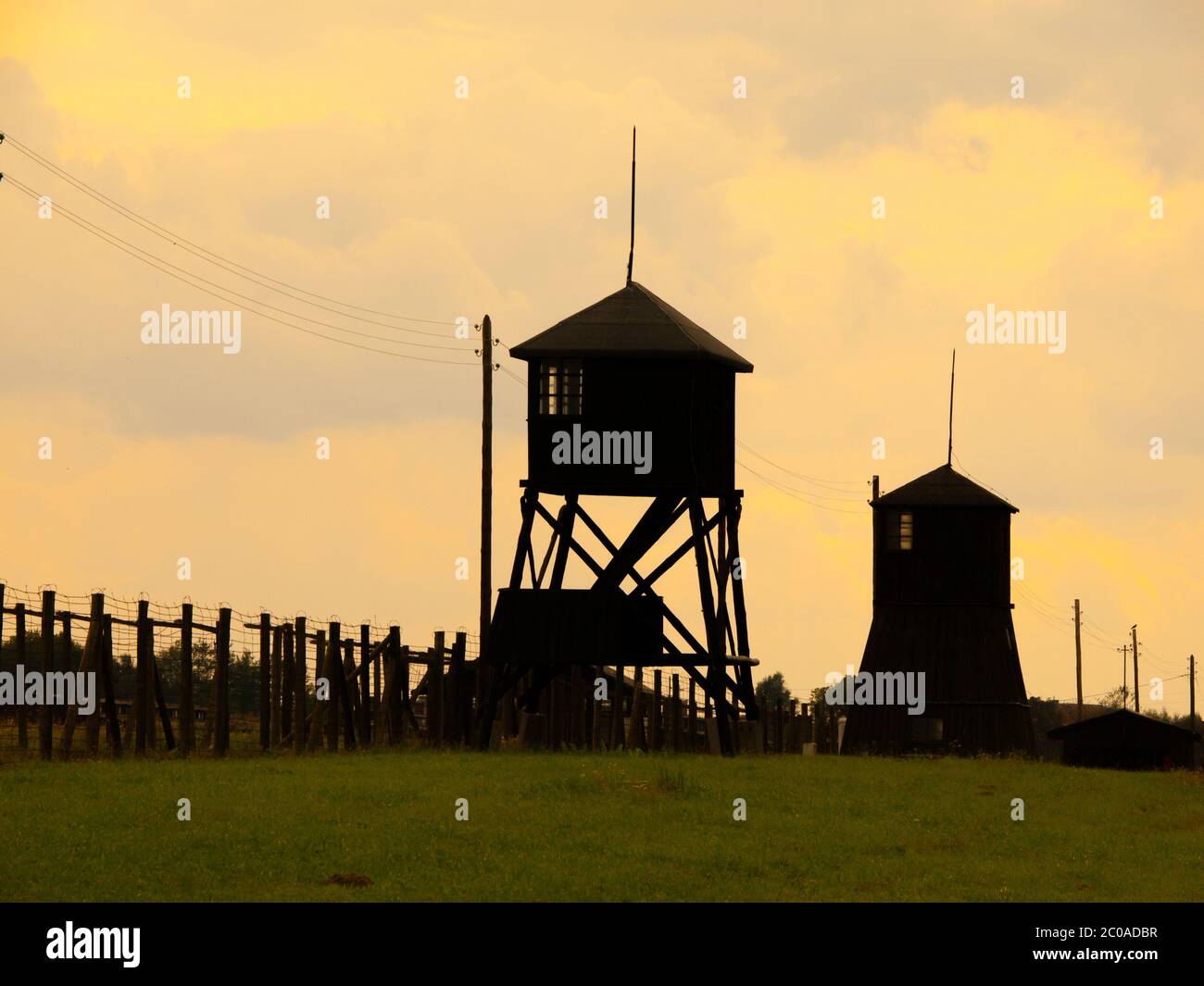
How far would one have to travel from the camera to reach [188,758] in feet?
103

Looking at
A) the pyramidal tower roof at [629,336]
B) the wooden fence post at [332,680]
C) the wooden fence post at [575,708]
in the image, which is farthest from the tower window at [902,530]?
the wooden fence post at [332,680]

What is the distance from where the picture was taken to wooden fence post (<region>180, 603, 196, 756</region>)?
3103 centimetres

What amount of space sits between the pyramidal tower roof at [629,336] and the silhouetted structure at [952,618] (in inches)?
564

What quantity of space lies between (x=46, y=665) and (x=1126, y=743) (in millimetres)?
41801

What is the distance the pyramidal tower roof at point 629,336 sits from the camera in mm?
37125

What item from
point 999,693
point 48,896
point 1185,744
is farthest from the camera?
point 1185,744

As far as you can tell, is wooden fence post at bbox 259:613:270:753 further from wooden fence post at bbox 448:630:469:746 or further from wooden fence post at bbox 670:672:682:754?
wooden fence post at bbox 670:672:682:754

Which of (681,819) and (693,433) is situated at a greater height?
(693,433)

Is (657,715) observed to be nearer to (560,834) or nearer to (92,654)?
(92,654)

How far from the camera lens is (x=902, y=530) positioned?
52.1 meters

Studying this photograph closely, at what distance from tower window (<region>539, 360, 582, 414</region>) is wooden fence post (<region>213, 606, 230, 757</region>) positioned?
853 centimetres

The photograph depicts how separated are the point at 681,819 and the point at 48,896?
9910 millimetres
